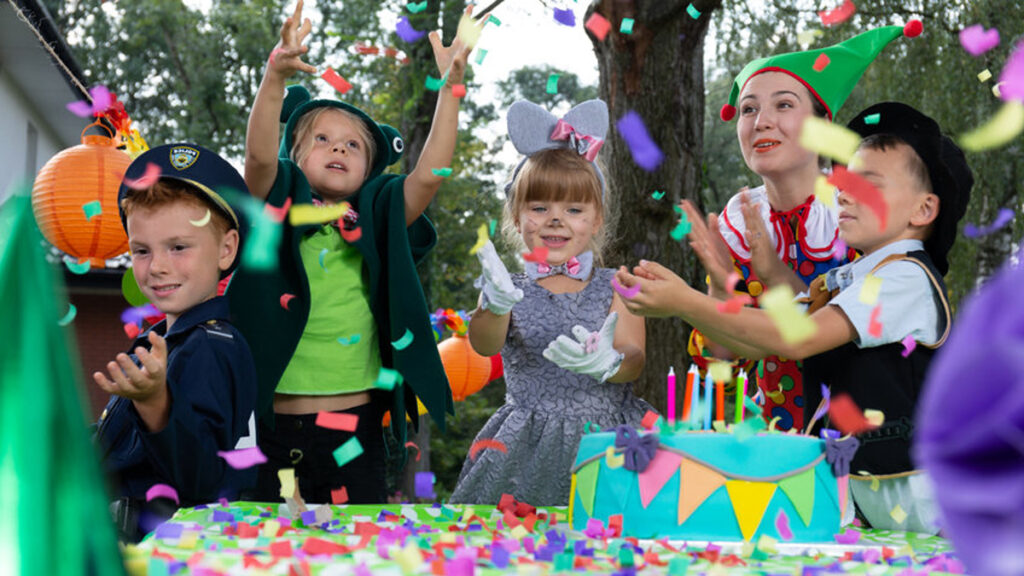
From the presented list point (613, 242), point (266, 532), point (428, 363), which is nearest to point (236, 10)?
point (613, 242)

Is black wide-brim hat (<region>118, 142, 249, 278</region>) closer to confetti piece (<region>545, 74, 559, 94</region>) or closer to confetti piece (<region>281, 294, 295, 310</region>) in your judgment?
confetti piece (<region>281, 294, 295, 310</region>)

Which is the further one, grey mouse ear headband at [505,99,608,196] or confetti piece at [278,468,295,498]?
grey mouse ear headband at [505,99,608,196]

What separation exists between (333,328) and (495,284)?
62 cm

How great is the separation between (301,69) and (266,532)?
1.28m

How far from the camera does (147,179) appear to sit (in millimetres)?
2053

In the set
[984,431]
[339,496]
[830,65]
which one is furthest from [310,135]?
[984,431]

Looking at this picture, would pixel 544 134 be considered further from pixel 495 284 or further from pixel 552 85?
pixel 495 284

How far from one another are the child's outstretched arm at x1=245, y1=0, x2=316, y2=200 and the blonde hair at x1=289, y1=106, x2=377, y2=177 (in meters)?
0.19

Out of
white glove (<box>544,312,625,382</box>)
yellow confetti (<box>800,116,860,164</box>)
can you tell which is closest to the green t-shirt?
white glove (<box>544,312,625,382</box>)

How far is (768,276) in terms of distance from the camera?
231 cm

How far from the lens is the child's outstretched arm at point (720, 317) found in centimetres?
156

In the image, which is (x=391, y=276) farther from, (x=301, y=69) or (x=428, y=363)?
(x=301, y=69)

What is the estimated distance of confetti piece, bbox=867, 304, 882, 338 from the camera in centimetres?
178

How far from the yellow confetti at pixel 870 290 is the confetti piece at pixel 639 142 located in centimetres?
242
